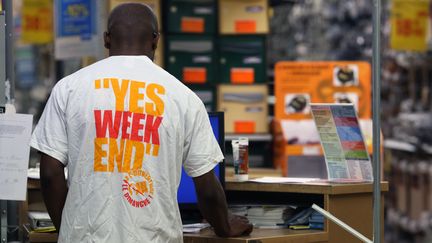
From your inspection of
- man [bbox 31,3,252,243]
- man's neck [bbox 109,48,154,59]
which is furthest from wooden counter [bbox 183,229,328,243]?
man's neck [bbox 109,48,154,59]

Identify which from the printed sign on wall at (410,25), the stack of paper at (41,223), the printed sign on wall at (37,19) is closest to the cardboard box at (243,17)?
the printed sign on wall at (410,25)

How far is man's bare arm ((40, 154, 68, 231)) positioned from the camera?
11.5 feet

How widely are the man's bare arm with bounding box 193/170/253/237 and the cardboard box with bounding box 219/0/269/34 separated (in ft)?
16.4

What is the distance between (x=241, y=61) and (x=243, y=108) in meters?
0.40

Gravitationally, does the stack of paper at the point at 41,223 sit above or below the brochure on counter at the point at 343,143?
below

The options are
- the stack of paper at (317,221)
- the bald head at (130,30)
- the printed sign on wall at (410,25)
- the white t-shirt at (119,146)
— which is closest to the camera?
the white t-shirt at (119,146)

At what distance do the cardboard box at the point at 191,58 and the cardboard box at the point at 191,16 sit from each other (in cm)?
7

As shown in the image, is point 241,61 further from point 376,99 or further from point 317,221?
point 376,99

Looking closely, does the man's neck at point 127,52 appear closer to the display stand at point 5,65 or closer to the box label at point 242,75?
the display stand at point 5,65

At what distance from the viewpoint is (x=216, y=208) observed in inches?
145

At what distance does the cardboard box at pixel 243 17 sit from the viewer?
881 cm

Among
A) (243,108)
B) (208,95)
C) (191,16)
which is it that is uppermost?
(191,16)

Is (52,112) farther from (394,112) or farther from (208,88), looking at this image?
(394,112)

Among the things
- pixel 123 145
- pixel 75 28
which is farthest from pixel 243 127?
pixel 123 145
